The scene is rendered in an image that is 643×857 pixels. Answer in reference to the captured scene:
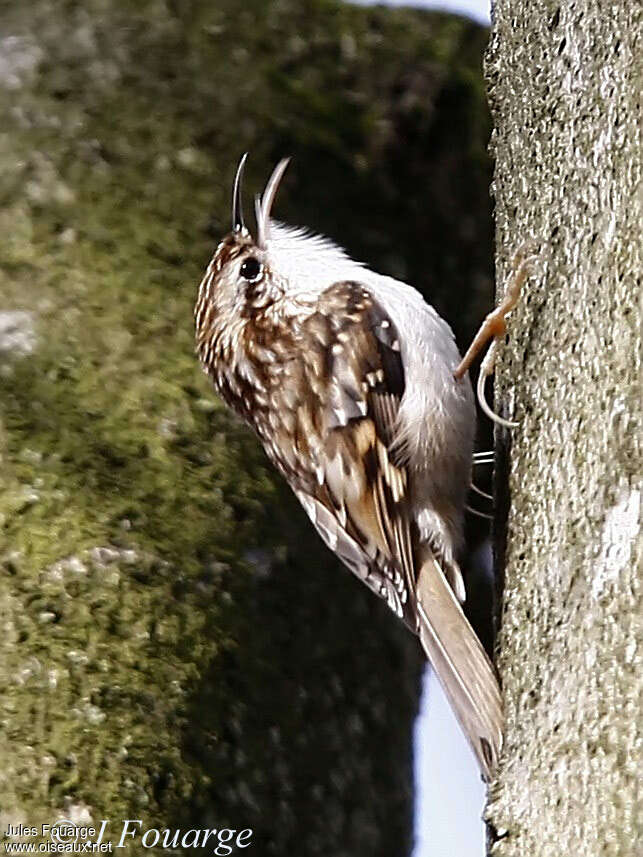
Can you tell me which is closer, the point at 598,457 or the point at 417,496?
the point at 598,457

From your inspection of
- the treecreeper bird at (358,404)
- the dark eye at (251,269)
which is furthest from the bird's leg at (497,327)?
the dark eye at (251,269)

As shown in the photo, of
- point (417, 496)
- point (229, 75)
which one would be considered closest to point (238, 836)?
point (417, 496)

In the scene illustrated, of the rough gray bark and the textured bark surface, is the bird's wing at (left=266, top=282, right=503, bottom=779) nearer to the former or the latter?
the textured bark surface

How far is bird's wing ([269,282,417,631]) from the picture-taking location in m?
2.08

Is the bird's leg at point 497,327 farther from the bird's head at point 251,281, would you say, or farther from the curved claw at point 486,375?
the bird's head at point 251,281

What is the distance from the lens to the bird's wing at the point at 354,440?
208 centimetres

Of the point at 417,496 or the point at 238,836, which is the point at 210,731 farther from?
the point at 417,496

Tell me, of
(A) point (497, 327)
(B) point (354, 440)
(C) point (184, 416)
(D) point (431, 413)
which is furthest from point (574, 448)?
(C) point (184, 416)

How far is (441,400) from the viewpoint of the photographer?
2074 mm

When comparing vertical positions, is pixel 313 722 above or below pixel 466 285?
below

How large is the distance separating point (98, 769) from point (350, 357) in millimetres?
748

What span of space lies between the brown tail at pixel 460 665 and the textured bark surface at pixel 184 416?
11.8 inches

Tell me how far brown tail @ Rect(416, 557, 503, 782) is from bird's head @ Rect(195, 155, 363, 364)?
555mm

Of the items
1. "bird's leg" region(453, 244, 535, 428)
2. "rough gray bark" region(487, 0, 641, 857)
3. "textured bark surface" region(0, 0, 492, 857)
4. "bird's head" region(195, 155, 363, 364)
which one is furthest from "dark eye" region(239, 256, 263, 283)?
"rough gray bark" region(487, 0, 641, 857)
